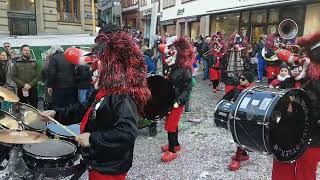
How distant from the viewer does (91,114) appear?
2.75 metres

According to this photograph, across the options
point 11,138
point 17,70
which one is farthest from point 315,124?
point 17,70

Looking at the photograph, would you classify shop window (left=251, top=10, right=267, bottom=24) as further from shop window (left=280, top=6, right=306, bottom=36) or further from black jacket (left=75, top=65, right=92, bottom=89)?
black jacket (left=75, top=65, right=92, bottom=89)

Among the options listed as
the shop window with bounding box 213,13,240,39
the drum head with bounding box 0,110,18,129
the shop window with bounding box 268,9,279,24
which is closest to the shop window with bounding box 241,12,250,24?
the shop window with bounding box 213,13,240,39

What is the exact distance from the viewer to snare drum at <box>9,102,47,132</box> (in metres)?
3.32

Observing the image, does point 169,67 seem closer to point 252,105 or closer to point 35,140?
point 252,105

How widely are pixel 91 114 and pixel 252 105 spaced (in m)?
1.33

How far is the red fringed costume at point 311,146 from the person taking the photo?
322 cm

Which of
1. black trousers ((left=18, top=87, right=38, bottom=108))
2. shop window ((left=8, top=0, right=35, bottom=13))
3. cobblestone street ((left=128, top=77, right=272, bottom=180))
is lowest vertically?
cobblestone street ((left=128, top=77, right=272, bottom=180))

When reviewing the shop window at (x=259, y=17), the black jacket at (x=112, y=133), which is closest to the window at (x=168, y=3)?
the shop window at (x=259, y=17)

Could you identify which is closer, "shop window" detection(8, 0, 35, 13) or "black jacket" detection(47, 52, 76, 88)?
"black jacket" detection(47, 52, 76, 88)

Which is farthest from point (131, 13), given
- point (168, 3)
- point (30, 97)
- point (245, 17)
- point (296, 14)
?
point (30, 97)

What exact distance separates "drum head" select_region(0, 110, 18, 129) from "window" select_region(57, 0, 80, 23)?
1471cm

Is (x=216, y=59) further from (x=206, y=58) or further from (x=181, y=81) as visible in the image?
(x=181, y=81)

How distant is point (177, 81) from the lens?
5.24 metres
